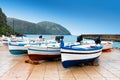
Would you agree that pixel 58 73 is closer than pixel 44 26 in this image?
Yes

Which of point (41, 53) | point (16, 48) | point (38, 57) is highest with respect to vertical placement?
point (16, 48)

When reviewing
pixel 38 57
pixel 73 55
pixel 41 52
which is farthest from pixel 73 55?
pixel 38 57

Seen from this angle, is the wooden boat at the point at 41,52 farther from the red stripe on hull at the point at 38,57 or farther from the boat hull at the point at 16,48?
the boat hull at the point at 16,48

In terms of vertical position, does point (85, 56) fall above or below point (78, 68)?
above

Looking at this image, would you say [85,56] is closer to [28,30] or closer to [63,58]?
[63,58]

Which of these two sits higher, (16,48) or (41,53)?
(16,48)

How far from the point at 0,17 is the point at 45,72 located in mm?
72217

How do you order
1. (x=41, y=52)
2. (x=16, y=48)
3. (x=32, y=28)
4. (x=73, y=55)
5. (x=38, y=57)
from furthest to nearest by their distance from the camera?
1. (x=32, y=28)
2. (x=16, y=48)
3. (x=38, y=57)
4. (x=41, y=52)
5. (x=73, y=55)

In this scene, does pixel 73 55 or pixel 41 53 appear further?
pixel 41 53

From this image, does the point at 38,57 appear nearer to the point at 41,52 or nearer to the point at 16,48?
the point at 41,52

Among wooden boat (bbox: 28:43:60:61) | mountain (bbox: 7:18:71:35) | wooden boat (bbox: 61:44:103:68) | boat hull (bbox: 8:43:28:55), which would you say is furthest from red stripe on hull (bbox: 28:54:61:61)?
mountain (bbox: 7:18:71:35)

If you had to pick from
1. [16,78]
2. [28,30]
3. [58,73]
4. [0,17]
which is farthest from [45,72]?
[28,30]

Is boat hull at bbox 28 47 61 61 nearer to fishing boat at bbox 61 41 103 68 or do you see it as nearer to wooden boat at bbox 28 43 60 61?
wooden boat at bbox 28 43 60 61

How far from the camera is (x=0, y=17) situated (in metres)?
76.4
